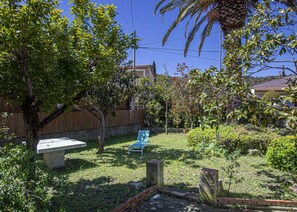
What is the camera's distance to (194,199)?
4.53 m

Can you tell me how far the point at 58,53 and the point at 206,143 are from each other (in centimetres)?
750

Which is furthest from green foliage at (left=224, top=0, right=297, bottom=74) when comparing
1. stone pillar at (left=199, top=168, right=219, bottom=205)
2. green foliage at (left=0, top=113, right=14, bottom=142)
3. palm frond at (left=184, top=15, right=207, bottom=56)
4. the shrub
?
palm frond at (left=184, top=15, right=207, bottom=56)

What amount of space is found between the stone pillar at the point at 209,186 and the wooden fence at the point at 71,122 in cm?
748

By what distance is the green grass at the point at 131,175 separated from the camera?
15.5 feet

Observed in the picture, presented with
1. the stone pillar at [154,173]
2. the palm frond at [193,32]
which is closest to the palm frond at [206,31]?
the palm frond at [193,32]

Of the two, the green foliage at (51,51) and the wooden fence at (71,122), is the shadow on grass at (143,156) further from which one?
the green foliage at (51,51)

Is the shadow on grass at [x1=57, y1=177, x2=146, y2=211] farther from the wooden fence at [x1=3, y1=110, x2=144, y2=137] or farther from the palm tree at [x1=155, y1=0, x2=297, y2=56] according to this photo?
the palm tree at [x1=155, y1=0, x2=297, y2=56]

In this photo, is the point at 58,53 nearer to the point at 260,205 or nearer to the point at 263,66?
the point at 263,66

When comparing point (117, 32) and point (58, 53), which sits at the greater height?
point (117, 32)

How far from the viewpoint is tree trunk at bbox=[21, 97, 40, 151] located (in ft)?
14.4

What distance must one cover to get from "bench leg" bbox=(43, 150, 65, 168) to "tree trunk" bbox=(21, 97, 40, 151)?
9.56 feet

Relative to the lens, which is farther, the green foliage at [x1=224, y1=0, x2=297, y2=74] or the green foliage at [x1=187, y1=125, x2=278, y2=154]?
the green foliage at [x1=187, y1=125, x2=278, y2=154]

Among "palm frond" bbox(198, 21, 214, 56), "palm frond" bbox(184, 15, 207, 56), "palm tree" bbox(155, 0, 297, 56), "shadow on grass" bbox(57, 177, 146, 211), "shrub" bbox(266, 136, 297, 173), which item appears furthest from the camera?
"palm frond" bbox(198, 21, 214, 56)

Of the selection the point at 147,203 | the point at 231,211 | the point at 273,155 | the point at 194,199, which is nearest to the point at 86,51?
the point at 147,203
